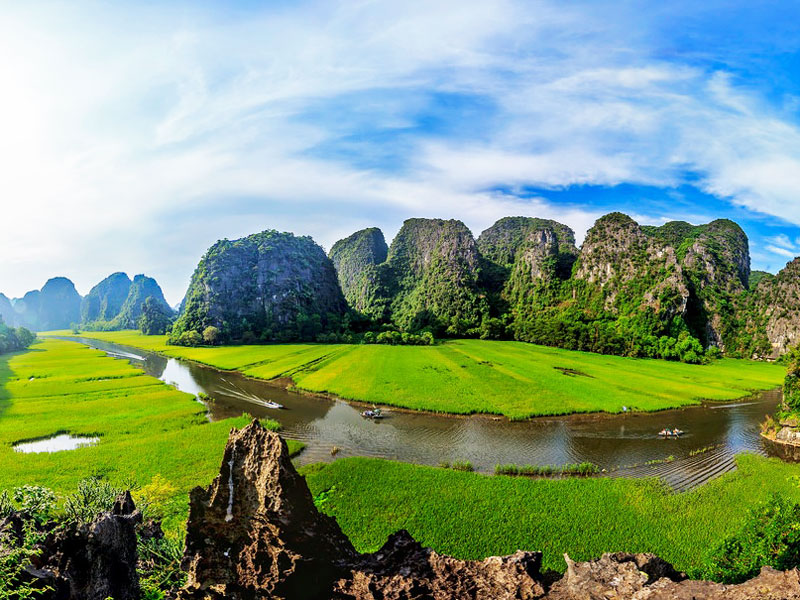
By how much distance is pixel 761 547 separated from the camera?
8.77 m

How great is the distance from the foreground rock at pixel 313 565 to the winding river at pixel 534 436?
15.4 m

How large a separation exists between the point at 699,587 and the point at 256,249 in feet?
391

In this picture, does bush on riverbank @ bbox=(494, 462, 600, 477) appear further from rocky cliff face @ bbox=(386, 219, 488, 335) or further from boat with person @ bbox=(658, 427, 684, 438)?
rocky cliff face @ bbox=(386, 219, 488, 335)

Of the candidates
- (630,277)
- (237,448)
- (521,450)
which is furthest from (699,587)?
(630,277)

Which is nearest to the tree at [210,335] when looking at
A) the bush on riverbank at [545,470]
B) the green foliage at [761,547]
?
the bush on riverbank at [545,470]

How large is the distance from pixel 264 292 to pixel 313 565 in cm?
10444

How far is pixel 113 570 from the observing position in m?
6.25

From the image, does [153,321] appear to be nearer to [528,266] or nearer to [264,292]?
[264,292]

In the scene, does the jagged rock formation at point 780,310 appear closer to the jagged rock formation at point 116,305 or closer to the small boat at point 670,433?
the small boat at point 670,433

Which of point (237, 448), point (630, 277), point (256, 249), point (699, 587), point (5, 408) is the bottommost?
point (5, 408)

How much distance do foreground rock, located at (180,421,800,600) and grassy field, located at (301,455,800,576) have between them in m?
7.15

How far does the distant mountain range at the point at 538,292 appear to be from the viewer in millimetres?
73938

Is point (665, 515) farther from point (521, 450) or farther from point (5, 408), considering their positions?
point (5, 408)

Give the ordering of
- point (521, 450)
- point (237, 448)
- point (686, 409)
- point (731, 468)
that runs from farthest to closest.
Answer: point (686, 409) < point (521, 450) < point (731, 468) < point (237, 448)
